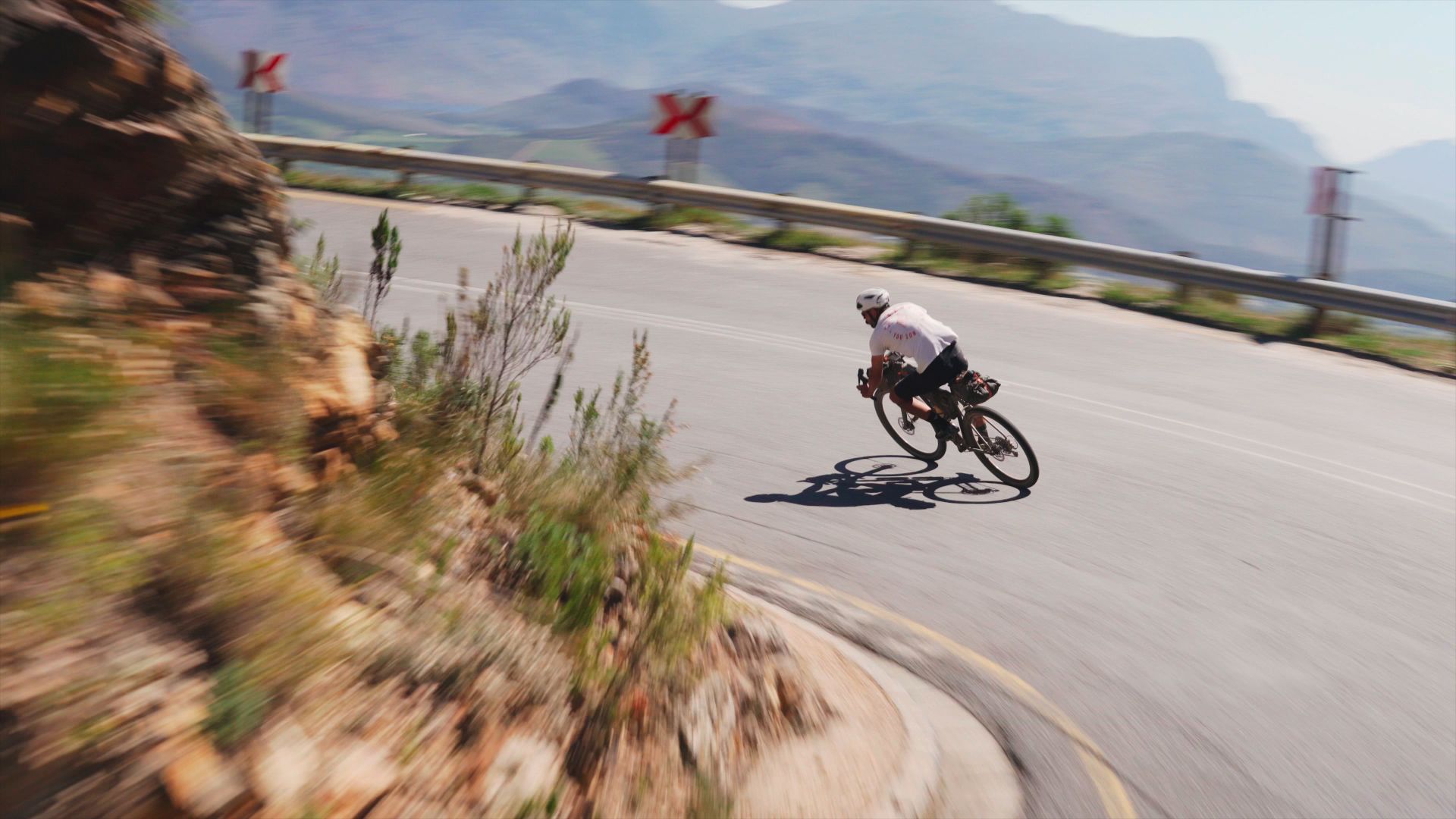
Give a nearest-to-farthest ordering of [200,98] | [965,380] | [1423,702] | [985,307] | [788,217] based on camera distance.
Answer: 1. [200,98]
2. [1423,702]
3. [965,380]
4. [985,307]
5. [788,217]

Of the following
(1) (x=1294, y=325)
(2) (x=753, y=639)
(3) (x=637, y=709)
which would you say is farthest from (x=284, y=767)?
(1) (x=1294, y=325)

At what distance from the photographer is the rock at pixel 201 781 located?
2.79 meters

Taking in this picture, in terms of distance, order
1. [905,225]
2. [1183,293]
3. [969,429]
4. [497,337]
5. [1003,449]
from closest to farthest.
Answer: [497,337] < [1003,449] < [969,429] < [1183,293] < [905,225]

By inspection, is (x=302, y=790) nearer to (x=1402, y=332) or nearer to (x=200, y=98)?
(x=200, y=98)

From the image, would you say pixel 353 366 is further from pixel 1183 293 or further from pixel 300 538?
pixel 1183 293

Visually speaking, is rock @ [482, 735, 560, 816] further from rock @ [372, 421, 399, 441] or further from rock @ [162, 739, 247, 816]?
rock @ [372, 421, 399, 441]

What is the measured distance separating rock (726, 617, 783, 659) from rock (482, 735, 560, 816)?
1.49 m

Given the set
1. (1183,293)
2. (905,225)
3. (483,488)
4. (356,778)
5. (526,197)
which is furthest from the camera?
(526,197)

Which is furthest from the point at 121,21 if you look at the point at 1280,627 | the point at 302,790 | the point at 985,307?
the point at 985,307

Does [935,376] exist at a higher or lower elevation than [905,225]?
lower

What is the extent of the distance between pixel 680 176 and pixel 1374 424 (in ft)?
41.3

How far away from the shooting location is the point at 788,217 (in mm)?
19406

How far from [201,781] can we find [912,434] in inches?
316

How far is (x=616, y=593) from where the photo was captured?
5.07m
